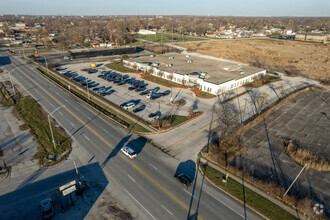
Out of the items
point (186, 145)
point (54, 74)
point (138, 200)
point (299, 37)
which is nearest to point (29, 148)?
point (138, 200)

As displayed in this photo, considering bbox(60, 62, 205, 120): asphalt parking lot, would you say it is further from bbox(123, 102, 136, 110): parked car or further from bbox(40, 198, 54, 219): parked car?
bbox(40, 198, 54, 219): parked car

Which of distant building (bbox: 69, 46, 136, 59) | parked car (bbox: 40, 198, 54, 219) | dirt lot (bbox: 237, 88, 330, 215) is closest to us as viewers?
parked car (bbox: 40, 198, 54, 219)

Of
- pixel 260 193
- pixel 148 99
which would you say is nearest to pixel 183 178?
pixel 260 193

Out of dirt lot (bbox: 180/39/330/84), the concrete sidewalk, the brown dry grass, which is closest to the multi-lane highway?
the concrete sidewalk

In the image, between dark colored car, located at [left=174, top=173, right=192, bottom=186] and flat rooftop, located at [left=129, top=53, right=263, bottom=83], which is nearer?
dark colored car, located at [left=174, top=173, right=192, bottom=186]

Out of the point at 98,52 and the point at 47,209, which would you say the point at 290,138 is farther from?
the point at 98,52
